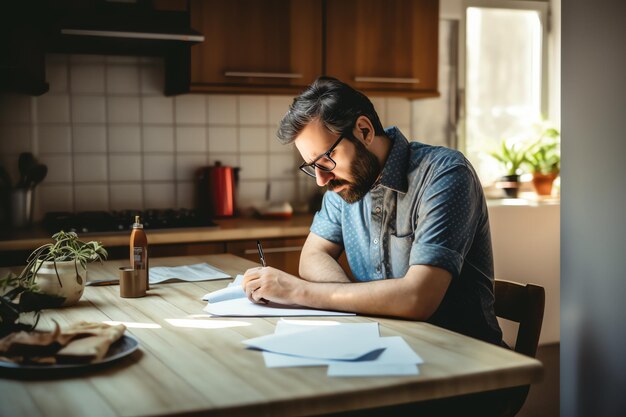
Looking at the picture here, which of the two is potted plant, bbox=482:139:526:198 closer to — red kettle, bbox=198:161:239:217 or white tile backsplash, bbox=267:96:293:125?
white tile backsplash, bbox=267:96:293:125

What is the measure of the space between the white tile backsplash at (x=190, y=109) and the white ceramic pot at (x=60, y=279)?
213cm

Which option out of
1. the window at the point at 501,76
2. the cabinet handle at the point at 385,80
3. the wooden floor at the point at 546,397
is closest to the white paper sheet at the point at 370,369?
the wooden floor at the point at 546,397

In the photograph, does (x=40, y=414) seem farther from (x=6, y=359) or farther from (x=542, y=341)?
(x=542, y=341)

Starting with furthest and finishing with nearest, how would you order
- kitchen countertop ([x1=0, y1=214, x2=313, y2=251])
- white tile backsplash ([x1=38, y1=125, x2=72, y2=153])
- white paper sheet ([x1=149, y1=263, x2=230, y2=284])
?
white tile backsplash ([x1=38, y1=125, x2=72, y2=153]), kitchen countertop ([x1=0, y1=214, x2=313, y2=251]), white paper sheet ([x1=149, y1=263, x2=230, y2=284])

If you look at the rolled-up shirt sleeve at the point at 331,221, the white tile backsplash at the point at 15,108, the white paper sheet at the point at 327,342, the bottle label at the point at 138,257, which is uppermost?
the white tile backsplash at the point at 15,108

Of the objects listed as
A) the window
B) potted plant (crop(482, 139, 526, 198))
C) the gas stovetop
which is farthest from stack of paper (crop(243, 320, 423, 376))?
the window

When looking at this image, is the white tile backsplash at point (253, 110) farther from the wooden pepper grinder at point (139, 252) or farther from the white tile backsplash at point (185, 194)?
the wooden pepper grinder at point (139, 252)

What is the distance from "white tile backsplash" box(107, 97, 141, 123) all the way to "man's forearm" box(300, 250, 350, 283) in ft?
5.98

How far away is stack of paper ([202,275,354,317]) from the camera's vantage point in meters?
1.67

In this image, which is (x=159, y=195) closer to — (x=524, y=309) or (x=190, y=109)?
(x=190, y=109)

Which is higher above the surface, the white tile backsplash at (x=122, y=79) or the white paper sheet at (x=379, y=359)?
the white tile backsplash at (x=122, y=79)

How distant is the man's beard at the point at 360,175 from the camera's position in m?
2.01

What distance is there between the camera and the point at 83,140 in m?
3.66

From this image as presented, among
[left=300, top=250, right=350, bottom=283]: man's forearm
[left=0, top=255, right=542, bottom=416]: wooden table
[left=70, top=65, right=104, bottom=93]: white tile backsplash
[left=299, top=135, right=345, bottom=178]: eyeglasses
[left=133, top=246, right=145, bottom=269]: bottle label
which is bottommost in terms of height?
[left=0, top=255, right=542, bottom=416]: wooden table
